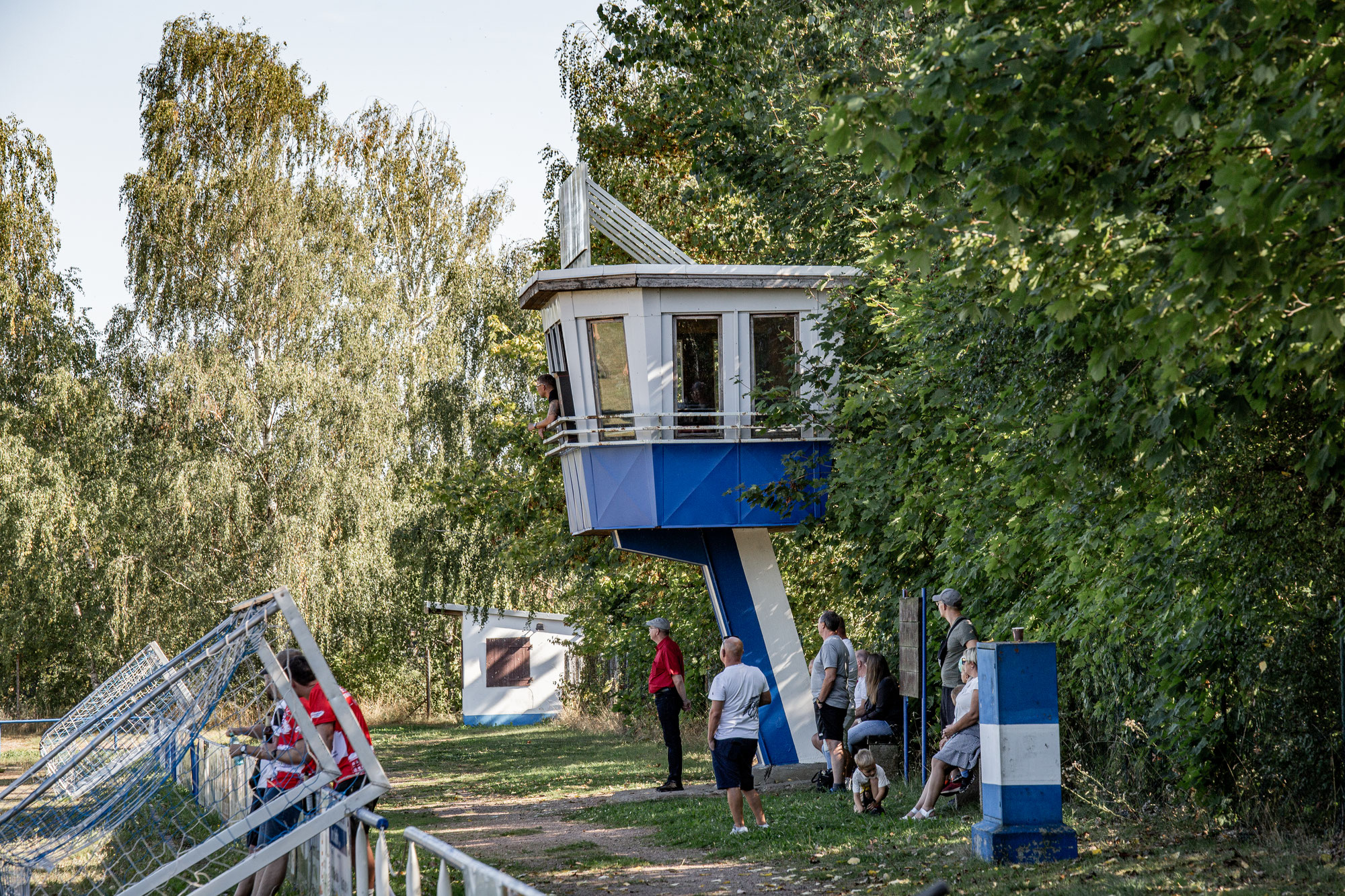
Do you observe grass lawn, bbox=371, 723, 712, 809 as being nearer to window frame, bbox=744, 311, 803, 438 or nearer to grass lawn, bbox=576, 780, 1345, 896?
window frame, bbox=744, 311, 803, 438

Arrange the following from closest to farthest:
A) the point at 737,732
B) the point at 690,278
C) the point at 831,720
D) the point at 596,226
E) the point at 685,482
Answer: the point at 737,732 → the point at 831,720 → the point at 690,278 → the point at 685,482 → the point at 596,226

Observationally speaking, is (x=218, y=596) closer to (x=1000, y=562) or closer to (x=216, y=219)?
(x=216, y=219)

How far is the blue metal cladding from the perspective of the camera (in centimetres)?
1733

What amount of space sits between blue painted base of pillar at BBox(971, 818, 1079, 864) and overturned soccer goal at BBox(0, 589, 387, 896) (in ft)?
13.1

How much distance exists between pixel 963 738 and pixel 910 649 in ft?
8.65

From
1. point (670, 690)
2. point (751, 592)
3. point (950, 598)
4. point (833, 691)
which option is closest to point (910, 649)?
point (833, 691)

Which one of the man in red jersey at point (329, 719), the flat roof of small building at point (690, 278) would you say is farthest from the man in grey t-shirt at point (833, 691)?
the man in red jersey at point (329, 719)

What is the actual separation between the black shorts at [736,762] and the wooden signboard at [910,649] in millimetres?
2474

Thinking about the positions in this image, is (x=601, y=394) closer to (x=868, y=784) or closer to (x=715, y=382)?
(x=715, y=382)

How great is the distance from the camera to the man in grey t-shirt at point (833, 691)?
526 inches

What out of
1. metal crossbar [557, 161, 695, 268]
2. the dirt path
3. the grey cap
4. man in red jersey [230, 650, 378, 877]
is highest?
metal crossbar [557, 161, 695, 268]

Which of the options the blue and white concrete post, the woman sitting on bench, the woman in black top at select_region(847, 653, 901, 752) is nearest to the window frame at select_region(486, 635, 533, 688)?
the woman in black top at select_region(847, 653, 901, 752)

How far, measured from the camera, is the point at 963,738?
10.4 metres

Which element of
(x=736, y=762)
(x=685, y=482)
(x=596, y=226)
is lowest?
(x=736, y=762)
